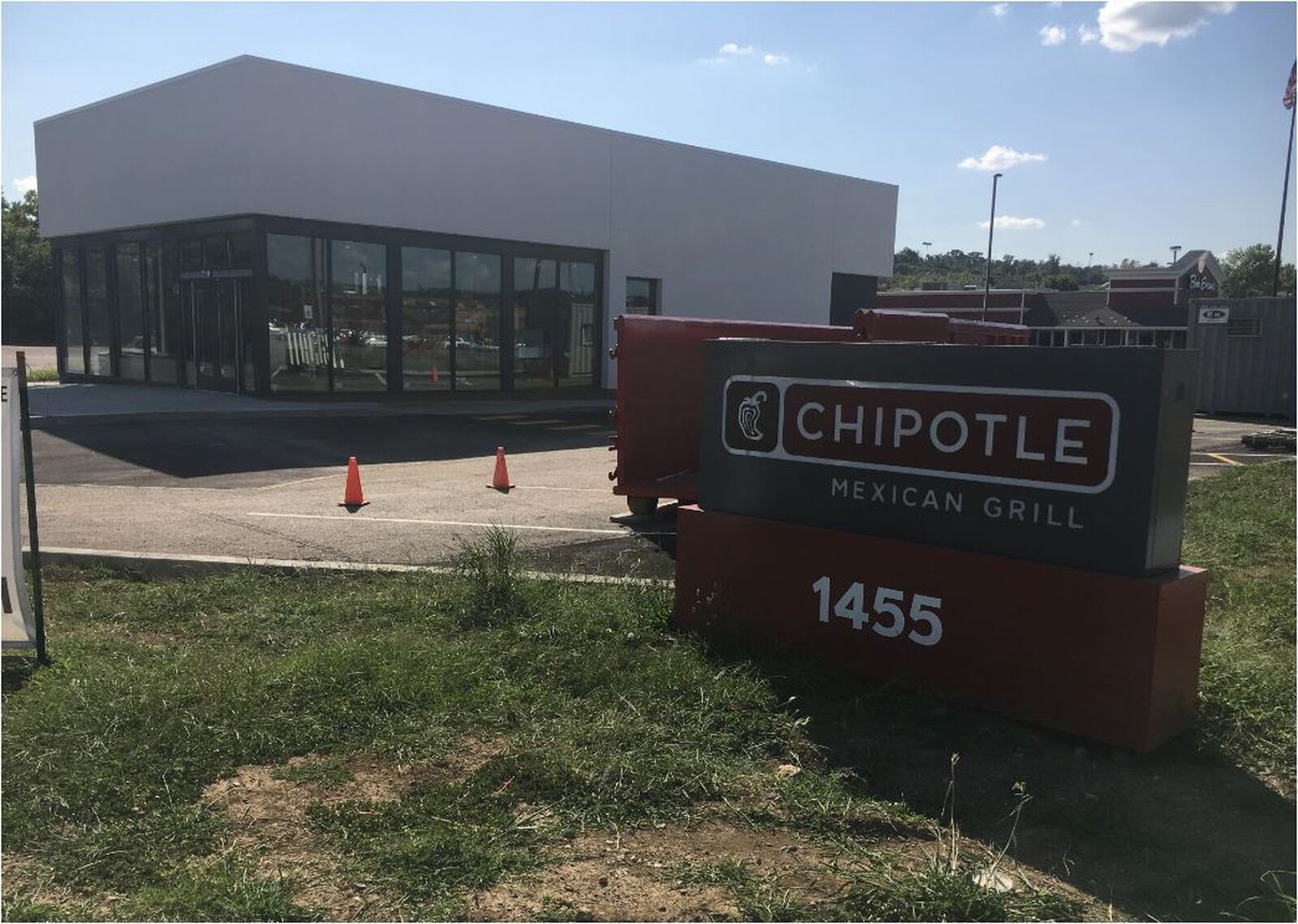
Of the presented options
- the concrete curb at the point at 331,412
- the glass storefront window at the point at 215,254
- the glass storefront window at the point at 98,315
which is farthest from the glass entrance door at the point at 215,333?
the glass storefront window at the point at 98,315

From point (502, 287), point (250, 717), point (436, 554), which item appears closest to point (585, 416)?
point (502, 287)

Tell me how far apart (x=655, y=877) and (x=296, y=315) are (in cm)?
2066

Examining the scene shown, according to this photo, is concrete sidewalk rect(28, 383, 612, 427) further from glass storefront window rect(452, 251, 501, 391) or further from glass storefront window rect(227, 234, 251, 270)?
glass storefront window rect(227, 234, 251, 270)

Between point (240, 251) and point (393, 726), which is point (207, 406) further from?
point (393, 726)

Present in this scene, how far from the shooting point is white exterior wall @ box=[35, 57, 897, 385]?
828 inches

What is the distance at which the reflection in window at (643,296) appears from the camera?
1126 inches

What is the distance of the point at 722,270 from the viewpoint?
3058 cm

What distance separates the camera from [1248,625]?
6.13 metres

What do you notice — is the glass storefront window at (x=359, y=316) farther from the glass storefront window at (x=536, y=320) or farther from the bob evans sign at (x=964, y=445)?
the bob evans sign at (x=964, y=445)

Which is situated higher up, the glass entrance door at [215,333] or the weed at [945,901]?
the glass entrance door at [215,333]

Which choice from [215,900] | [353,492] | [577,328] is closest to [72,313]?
[577,328]

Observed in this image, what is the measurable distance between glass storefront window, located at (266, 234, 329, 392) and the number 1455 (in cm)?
1905

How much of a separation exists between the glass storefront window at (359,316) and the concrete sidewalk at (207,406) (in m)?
0.65

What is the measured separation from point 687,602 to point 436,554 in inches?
122
